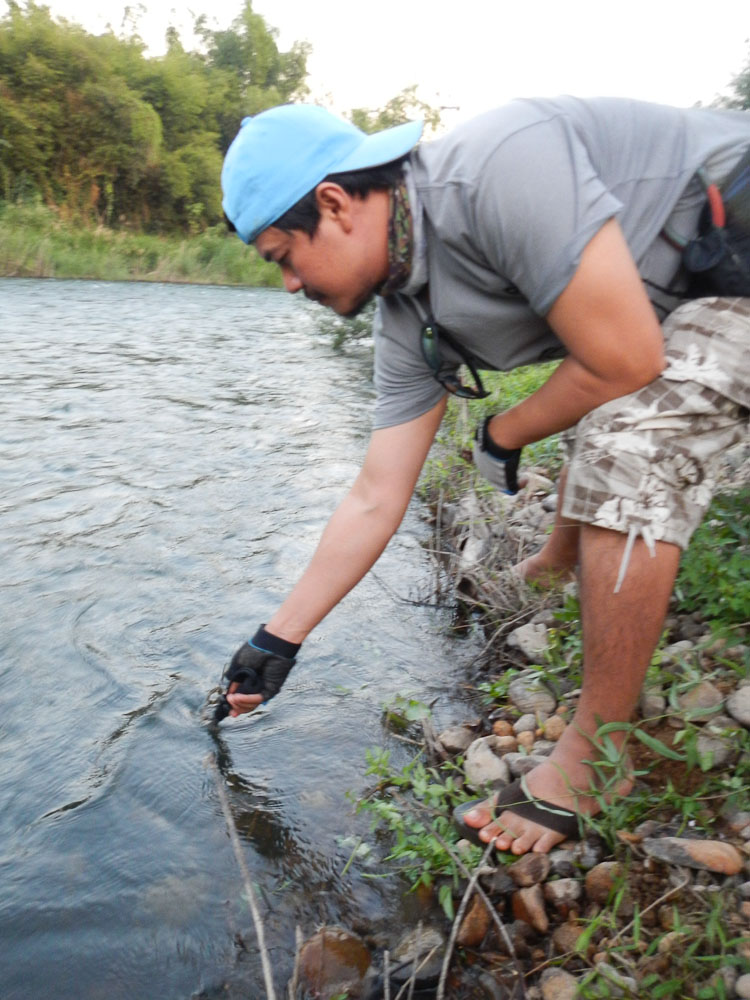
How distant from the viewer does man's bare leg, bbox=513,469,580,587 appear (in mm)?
2746

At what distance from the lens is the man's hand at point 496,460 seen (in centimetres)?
202

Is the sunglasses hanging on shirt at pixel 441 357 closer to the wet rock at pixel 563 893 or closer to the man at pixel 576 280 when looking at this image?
the man at pixel 576 280

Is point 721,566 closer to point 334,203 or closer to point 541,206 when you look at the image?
point 541,206

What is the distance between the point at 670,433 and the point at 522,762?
0.92 metres

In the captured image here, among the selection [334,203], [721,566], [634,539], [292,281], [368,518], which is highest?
[334,203]

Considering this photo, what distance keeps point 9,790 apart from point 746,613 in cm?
195

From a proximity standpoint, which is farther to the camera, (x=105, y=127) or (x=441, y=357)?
(x=105, y=127)

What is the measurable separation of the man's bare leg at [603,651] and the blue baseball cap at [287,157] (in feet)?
2.88

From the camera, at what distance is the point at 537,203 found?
1.54 meters

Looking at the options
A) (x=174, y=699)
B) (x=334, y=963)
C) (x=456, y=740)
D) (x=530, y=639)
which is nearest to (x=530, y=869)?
(x=334, y=963)

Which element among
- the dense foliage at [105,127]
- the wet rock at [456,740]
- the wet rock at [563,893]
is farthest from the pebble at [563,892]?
the dense foliage at [105,127]

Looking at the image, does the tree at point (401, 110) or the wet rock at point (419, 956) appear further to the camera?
the tree at point (401, 110)

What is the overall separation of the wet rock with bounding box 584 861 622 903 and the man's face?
130 centimetres

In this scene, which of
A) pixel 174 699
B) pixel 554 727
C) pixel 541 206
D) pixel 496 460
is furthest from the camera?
pixel 174 699
